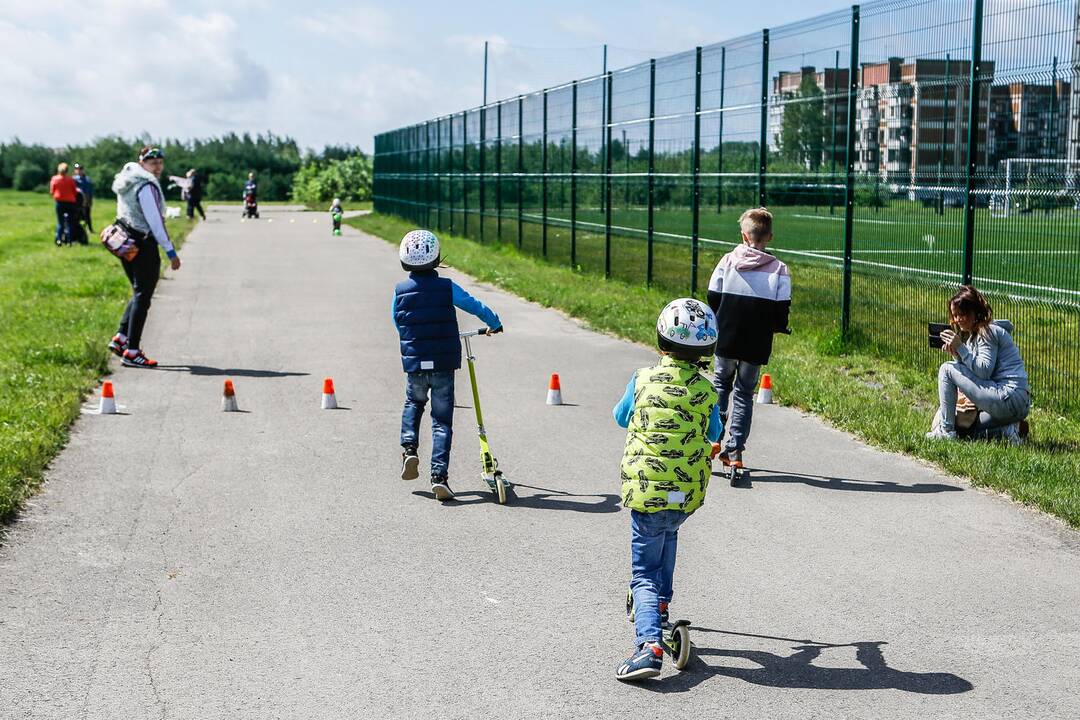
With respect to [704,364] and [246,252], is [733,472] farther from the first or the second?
[246,252]

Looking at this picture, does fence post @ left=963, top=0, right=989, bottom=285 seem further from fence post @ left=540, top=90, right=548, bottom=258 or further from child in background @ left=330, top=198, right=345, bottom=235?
child in background @ left=330, top=198, right=345, bottom=235

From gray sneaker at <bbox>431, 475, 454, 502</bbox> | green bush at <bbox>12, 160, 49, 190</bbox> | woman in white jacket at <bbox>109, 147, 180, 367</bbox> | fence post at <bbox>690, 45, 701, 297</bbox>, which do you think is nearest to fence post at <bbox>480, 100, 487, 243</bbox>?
fence post at <bbox>690, 45, 701, 297</bbox>

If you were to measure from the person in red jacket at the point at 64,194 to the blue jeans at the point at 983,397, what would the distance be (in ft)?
78.7

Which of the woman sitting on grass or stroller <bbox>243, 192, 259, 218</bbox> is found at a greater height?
stroller <bbox>243, 192, 259, 218</bbox>

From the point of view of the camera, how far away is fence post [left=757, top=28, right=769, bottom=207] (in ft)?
48.9

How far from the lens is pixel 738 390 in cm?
840

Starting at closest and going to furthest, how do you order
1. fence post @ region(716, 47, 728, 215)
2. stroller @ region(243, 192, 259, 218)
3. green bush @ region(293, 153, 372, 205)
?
fence post @ region(716, 47, 728, 215) < stroller @ region(243, 192, 259, 218) < green bush @ region(293, 153, 372, 205)

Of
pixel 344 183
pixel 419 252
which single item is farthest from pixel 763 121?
pixel 344 183

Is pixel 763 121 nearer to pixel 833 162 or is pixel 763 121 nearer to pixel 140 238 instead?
pixel 833 162

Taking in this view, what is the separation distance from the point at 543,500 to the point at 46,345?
289 inches

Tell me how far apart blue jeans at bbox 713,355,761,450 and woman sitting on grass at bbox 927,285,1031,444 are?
1478 millimetres

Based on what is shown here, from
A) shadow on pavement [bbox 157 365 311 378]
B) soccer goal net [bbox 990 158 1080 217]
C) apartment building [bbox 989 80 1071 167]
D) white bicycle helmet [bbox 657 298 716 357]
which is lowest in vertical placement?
shadow on pavement [bbox 157 365 311 378]

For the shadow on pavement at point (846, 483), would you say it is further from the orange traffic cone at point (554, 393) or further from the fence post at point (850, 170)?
the fence post at point (850, 170)

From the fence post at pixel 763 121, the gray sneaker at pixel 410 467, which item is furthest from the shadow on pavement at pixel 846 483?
the fence post at pixel 763 121
